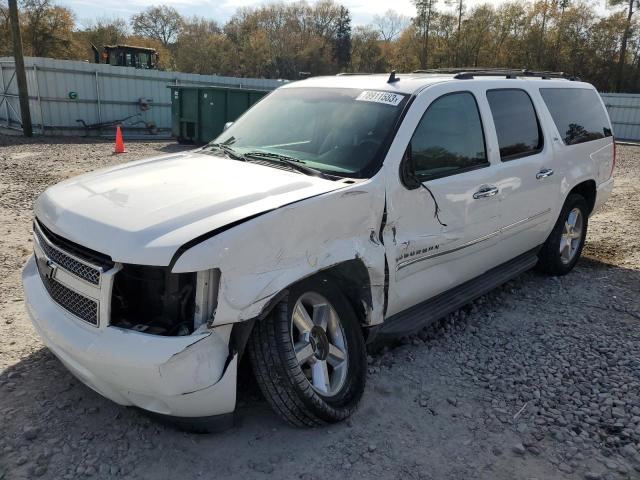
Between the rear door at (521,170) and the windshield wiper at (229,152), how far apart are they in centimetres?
190

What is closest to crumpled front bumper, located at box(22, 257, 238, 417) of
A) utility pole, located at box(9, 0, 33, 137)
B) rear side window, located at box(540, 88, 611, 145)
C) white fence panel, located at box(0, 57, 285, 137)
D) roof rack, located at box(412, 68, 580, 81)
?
roof rack, located at box(412, 68, 580, 81)

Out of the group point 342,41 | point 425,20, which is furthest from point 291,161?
point 342,41

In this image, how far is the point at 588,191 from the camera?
5668 mm

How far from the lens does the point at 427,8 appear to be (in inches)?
1946

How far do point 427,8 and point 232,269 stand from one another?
174 feet

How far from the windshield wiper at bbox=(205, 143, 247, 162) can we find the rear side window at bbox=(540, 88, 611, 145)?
9.73 feet

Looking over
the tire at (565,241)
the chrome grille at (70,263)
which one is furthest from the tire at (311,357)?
the tire at (565,241)

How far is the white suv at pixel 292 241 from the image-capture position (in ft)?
7.58

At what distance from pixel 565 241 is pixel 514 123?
5.93 ft

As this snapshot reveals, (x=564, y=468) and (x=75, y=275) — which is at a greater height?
(x=75, y=275)

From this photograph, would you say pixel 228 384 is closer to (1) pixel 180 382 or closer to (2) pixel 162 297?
(1) pixel 180 382

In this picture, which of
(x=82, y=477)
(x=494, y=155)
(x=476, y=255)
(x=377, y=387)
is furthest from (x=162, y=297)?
(x=494, y=155)

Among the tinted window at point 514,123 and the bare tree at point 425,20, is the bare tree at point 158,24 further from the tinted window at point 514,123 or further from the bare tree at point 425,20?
the tinted window at point 514,123

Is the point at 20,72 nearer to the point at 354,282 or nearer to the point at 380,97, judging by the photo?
the point at 380,97
